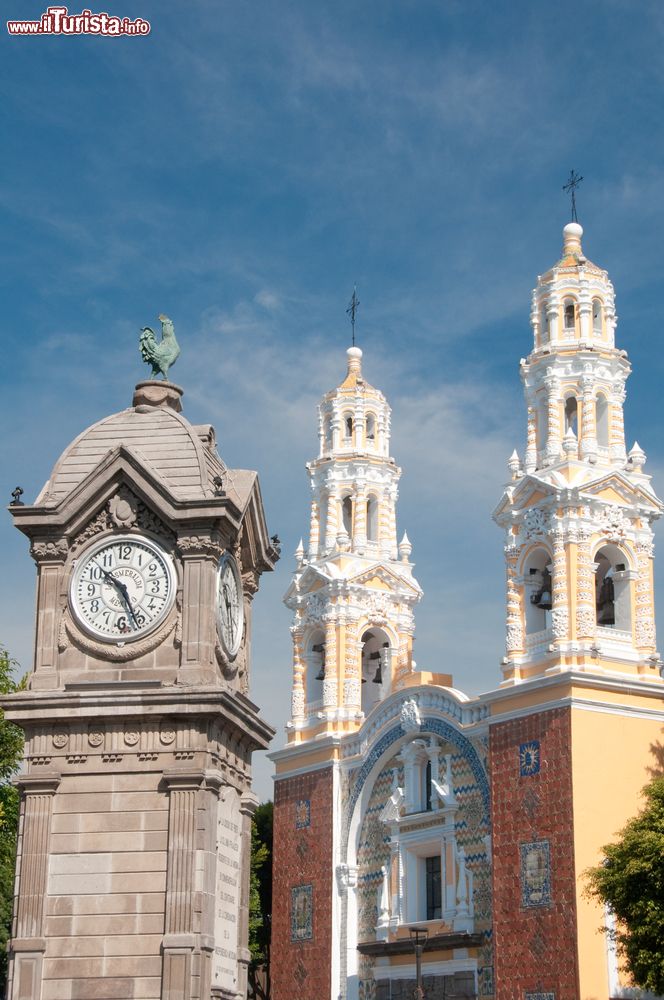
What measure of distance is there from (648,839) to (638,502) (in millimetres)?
10695

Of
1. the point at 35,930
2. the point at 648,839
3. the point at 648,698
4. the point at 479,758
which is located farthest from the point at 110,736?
the point at 479,758

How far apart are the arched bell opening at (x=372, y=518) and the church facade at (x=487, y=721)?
7.3 inches

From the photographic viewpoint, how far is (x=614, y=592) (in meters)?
38.4

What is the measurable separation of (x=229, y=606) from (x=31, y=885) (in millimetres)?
3082

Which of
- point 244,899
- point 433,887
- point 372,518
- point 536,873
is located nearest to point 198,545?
point 244,899

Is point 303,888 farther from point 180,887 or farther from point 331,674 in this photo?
point 180,887

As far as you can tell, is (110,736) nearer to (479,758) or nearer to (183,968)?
(183,968)

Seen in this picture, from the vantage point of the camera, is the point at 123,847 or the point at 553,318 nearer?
the point at 123,847

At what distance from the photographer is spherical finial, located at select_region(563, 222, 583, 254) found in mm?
42125

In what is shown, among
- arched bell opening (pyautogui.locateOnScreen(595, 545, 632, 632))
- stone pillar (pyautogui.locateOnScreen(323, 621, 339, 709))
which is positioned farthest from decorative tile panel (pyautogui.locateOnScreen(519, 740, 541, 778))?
stone pillar (pyautogui.locateOnScreen(323, 621, 339, 709))

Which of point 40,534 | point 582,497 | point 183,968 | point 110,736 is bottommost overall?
point 183,968

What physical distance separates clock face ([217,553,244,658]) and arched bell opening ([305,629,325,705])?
32.2 meters

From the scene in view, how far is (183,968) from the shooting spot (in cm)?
1304

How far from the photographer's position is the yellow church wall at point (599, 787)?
34.1 m
